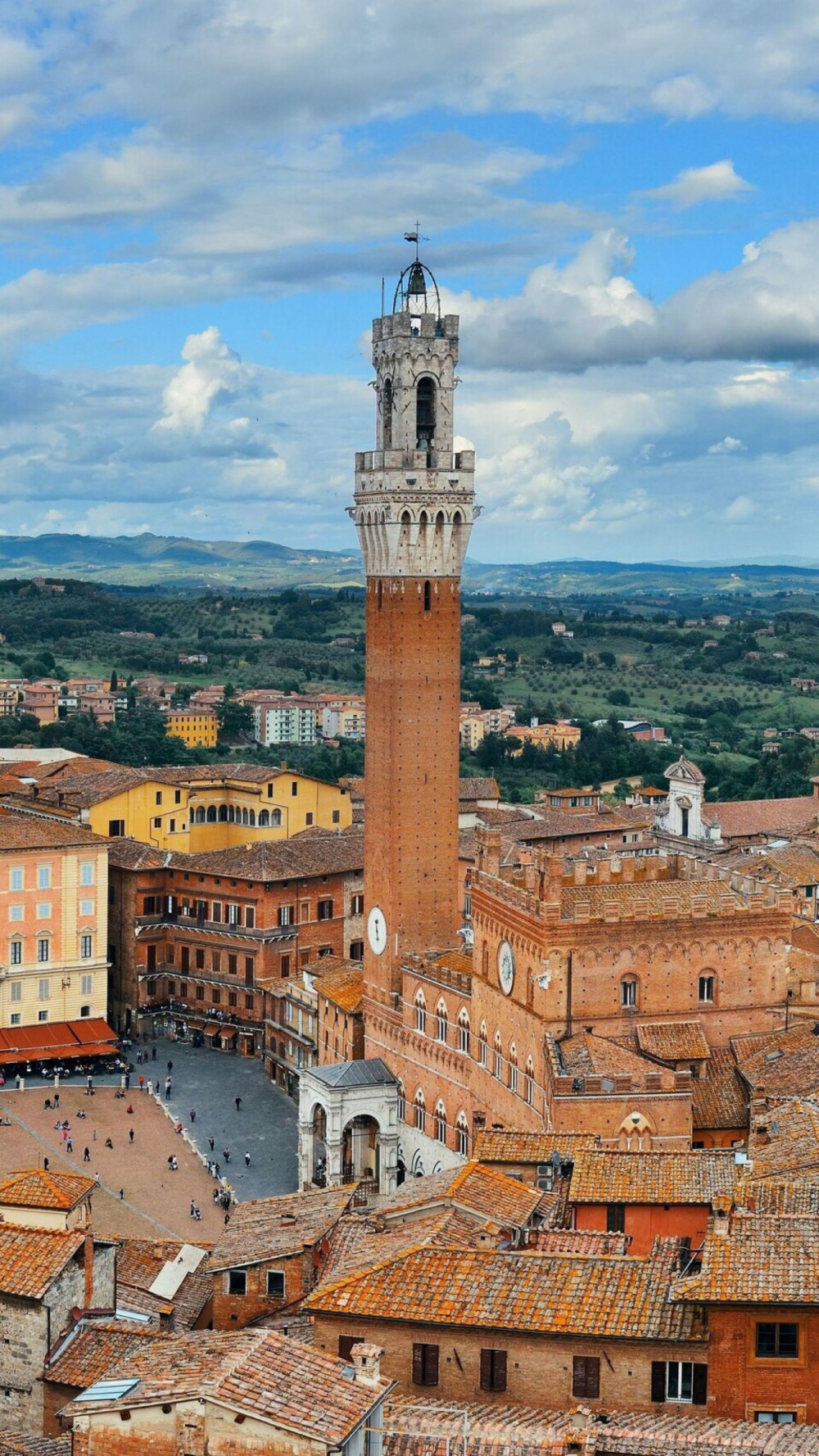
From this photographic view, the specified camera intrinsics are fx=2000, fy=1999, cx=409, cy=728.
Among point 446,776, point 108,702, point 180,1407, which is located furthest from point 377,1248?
point 108,702

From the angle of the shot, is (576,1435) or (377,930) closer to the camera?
(576,1435)

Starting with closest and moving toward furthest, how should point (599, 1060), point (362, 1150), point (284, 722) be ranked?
1. point (599, 1060)
2. point (362, 1150)
3. point (284, 722)

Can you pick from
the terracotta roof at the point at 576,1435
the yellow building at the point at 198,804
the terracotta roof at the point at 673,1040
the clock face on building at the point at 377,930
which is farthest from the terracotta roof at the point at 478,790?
the terracotta roof at the point at 576,1435

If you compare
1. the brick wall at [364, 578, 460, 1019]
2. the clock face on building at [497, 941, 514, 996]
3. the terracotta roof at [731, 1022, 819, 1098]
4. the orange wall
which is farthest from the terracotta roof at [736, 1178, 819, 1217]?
the brick wall at [364, 578, 460, 1019]

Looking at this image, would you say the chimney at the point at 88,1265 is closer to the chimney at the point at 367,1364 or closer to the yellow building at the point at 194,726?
the chimney at the point at 367,1364

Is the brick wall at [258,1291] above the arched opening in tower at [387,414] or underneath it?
underneath

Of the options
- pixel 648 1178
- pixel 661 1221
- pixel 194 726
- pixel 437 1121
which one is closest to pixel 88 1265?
pixel 661 1221

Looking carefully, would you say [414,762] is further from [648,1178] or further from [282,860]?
[648,1178]
